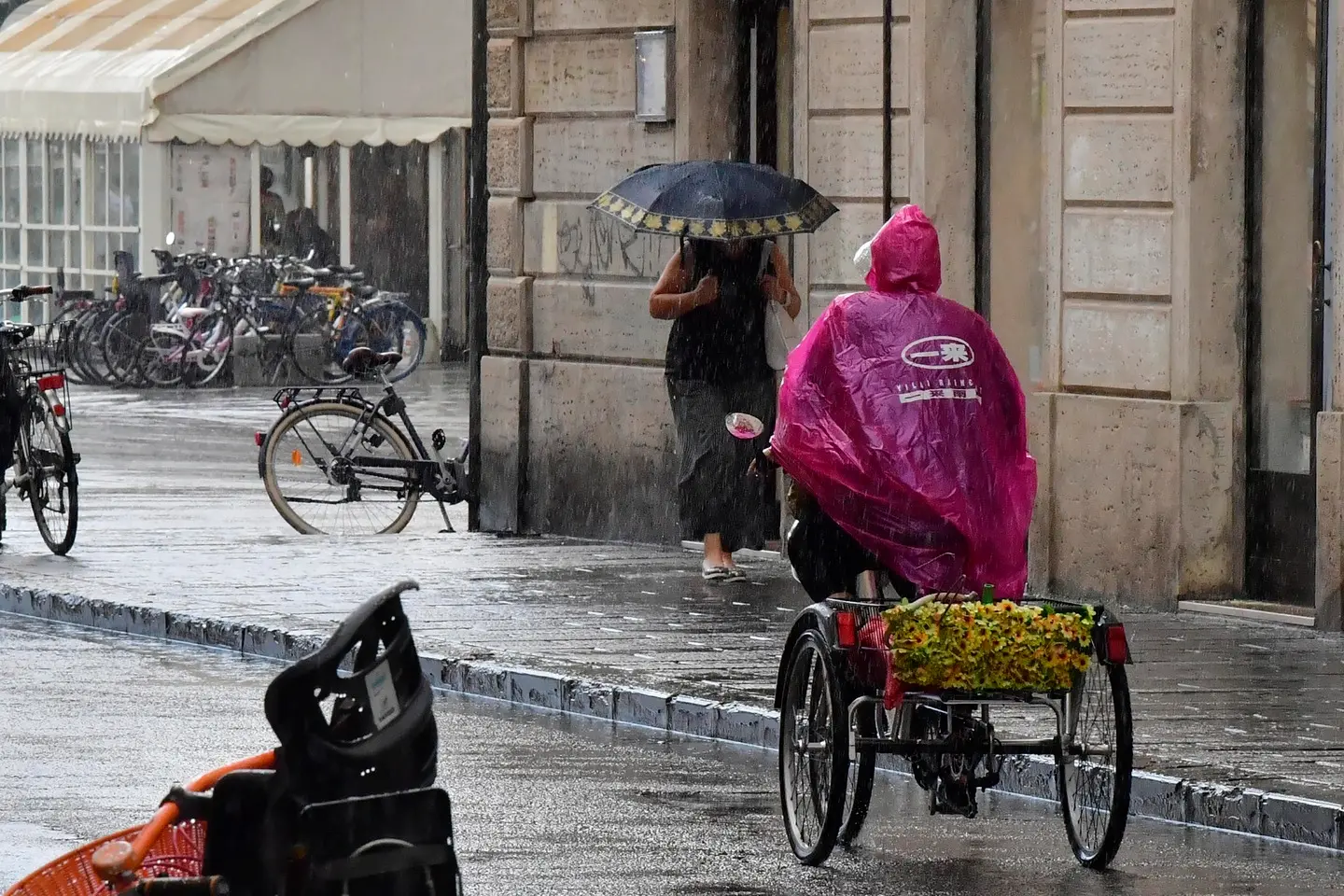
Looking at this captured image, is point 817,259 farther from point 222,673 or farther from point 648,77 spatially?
point 222,673

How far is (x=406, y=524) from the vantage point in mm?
16828

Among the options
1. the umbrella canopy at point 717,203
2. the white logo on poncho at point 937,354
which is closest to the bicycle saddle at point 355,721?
the white logo on poncho at point 937,354

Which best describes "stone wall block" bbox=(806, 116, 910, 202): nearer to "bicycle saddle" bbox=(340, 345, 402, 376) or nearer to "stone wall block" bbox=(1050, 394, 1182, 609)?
"stone wall block" bbox=(1050, 394, 1182, 609)

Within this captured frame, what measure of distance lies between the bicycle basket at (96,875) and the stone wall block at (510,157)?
12.0 metres

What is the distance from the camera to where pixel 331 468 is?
1628 centimetres

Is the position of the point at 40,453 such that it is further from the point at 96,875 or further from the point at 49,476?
the point at 96,875

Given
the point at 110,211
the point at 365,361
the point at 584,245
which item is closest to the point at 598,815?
the point at 584,245

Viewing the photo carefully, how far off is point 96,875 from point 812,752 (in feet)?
11.9

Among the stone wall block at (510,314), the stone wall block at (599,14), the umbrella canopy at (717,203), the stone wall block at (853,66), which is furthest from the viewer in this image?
the stone wall block at (510,314)

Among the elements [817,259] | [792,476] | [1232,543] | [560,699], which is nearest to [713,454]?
[817,259]

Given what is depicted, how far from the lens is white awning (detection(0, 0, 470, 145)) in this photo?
3219 centimetres

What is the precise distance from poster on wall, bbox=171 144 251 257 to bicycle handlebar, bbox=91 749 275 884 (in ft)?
97.2

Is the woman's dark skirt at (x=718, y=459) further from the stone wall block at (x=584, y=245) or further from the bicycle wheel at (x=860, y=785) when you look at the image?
the bicycle wheel at (x=860, y=785)

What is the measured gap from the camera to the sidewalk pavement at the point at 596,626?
344 inches
